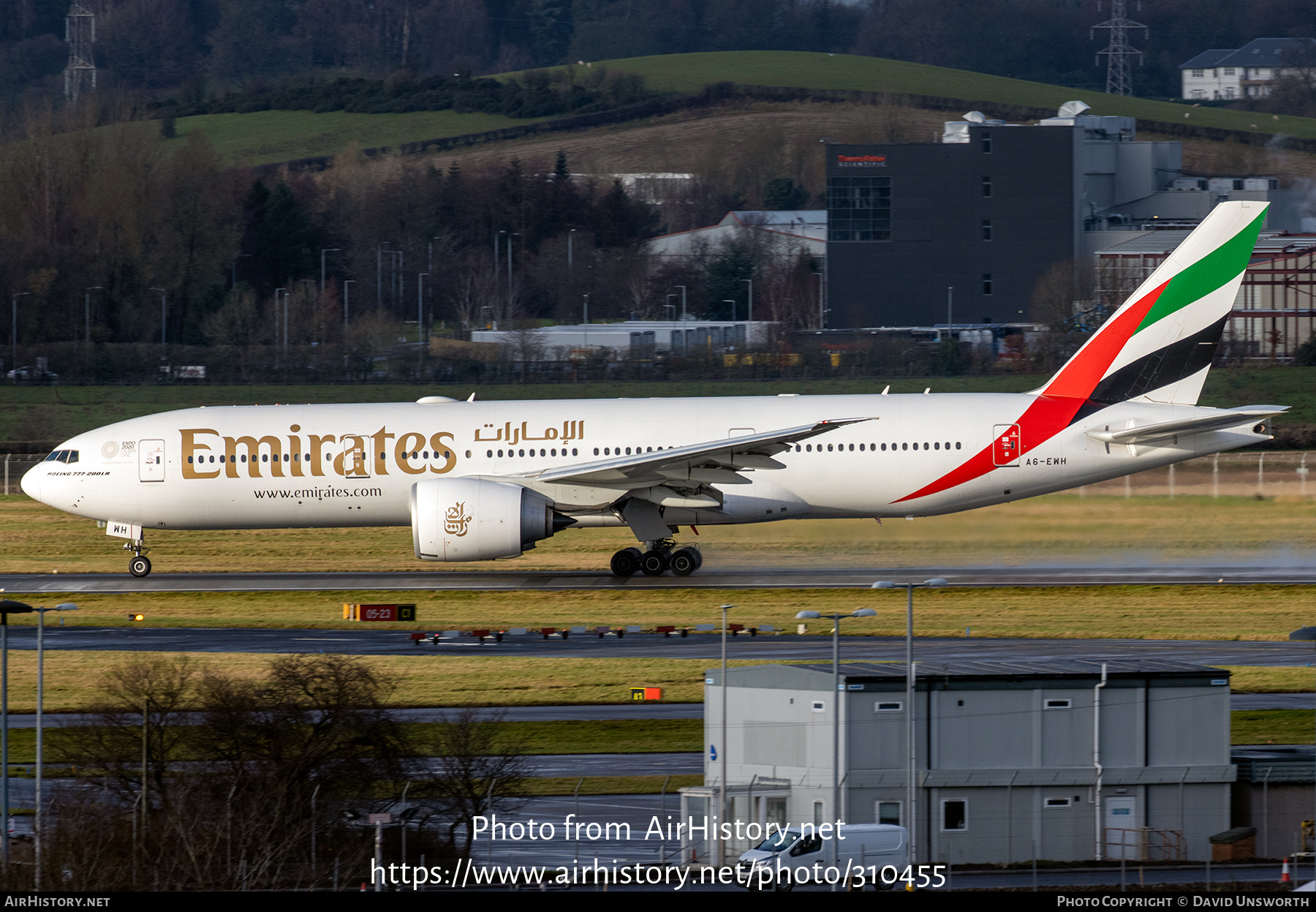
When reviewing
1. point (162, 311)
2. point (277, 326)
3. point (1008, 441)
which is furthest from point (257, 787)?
point (162, 311)

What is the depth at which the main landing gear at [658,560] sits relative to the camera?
38969 mm

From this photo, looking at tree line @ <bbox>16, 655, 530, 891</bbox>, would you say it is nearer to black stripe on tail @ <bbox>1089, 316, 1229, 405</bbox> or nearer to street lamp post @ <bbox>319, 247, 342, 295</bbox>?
black stripe on tail @ <bbox>1089, 316, 1229, 405</bbox>

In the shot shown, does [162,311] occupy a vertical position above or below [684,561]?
above

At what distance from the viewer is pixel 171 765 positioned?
22781mm

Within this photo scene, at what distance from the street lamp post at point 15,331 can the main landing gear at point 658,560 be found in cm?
5397

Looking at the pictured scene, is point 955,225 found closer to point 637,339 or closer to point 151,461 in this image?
point 637,339

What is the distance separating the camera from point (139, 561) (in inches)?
1644

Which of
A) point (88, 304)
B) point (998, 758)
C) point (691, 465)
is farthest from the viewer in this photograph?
point (88, 304)

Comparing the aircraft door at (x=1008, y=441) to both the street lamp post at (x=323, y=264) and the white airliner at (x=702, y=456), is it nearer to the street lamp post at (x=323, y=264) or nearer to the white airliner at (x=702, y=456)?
the white airliner at (x=702, y=456)

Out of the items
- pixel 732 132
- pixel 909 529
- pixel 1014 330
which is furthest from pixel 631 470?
pixel 732 132

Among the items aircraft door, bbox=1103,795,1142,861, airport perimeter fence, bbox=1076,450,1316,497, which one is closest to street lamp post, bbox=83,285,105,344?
airport perimeter fence, bbox=1076,450,1316,497

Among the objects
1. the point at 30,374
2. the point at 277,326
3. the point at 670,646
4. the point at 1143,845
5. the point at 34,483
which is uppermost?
the point at 277,326

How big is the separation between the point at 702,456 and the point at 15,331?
70935 millimetres

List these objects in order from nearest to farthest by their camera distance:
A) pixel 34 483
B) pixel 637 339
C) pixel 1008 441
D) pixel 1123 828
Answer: pixel 1123 828 < pixel 1008 441 < pixel 34 483 < pixel 637 339
